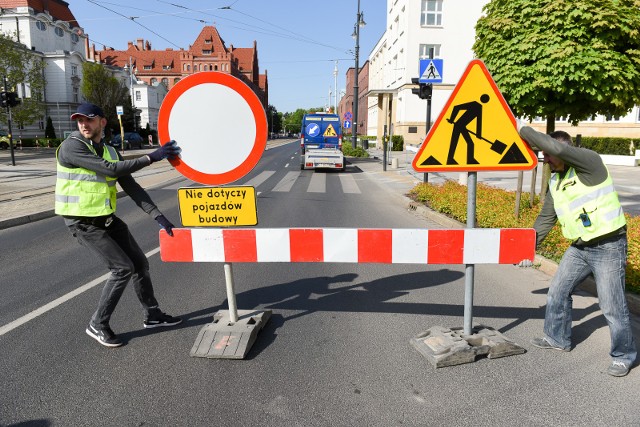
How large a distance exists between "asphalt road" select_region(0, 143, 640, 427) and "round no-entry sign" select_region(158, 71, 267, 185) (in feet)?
4.73

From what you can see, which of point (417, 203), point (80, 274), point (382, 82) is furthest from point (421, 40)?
point (80, 274)

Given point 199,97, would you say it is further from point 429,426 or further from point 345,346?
point 429,426

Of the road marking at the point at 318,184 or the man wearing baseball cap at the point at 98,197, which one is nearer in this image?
the man wearing baseball cap at the point at 98,197

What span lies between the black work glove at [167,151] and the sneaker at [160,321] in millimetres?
1470

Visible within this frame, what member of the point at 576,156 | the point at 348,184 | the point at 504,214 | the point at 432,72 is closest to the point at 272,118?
the point at 348,184

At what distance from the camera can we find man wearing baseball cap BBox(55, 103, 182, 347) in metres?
3.41

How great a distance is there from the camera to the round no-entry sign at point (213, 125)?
10.9ft

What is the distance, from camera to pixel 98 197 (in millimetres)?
3514

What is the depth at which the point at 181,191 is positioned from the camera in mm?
3447

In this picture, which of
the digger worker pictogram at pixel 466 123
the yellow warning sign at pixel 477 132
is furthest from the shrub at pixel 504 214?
the digger worker pictogram at pixel 466 123

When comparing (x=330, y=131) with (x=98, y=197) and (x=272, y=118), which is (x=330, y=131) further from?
(x=272, y=118)

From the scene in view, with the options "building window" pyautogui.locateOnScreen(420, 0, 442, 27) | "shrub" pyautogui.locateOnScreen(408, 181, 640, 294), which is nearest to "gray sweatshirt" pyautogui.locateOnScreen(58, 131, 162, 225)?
"shrub" pyautogui.locateOnScreen(408, 181, 640, 294)

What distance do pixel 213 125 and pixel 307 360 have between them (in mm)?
1862

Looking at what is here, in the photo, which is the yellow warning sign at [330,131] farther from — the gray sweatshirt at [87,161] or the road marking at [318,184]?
the gray sweatshirt at [87,161]
